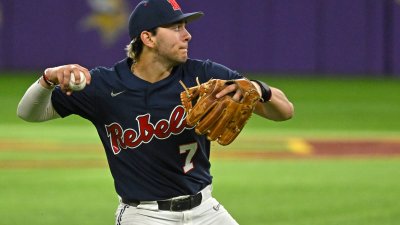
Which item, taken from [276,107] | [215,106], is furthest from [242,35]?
[215,106]

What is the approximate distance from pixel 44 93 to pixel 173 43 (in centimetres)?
76

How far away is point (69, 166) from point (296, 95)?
348 inches

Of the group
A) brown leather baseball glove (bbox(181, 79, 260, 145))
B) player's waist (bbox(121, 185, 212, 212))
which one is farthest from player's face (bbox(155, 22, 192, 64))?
player's waist (bbox(121, 185, 212, 212))

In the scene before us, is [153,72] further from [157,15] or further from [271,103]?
[271,103]

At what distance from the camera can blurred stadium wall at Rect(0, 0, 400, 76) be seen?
22.6 m

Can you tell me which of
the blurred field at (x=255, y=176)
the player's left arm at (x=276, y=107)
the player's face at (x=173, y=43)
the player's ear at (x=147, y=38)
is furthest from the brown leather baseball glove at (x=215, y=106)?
the blurred field at (x=255, y=176)

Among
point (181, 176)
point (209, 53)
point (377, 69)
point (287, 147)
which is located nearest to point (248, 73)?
point (209, 53)

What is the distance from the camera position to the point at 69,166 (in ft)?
39.0

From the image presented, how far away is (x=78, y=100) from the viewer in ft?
18.7

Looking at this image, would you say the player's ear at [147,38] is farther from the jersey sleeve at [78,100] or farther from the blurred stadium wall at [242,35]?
the blurred stadium wall at [242,35]

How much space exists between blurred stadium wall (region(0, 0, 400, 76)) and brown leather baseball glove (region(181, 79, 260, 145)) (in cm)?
1727

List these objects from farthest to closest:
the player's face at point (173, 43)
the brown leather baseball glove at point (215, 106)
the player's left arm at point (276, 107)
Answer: the player's face at point (173, 43)
the player's left arm at point (276, 107)
the brown leather baseball glove at point (215, 106)

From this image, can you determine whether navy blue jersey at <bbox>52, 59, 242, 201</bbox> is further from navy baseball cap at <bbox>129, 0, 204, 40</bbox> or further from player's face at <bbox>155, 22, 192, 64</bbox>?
navy baseball cap at <bbox>129, 0, 204, 40</bbox>

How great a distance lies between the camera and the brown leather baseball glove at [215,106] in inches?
206
